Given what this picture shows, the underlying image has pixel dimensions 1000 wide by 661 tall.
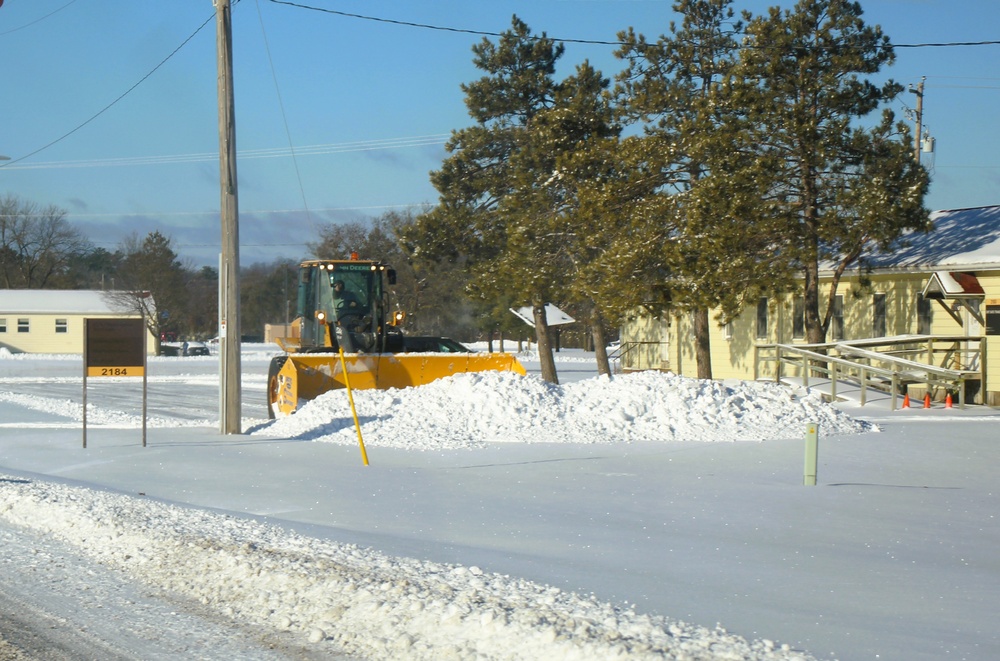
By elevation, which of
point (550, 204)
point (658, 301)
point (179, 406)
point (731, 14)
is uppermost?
point (731, 14)

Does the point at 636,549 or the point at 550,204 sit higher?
the point at 550,204

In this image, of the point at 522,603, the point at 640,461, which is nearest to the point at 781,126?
the point at 640,461

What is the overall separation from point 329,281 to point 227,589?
1616 centimetres

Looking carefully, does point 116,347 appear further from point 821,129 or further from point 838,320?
point 838,320

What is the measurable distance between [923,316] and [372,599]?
25.1 meters

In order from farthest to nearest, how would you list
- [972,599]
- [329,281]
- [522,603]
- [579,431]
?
[329,281], [579,431], [972,599], [522,603]

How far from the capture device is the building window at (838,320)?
3122cm

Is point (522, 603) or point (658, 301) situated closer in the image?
point (522, 603)

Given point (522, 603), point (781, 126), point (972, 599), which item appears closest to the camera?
point (522, 603)

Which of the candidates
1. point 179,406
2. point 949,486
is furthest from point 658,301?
point 949,486

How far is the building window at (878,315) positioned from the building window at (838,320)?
128 cm

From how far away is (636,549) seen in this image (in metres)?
8.74

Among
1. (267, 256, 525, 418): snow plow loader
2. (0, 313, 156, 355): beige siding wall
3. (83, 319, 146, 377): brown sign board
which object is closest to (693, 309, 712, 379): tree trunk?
(267, 256, 525, 418): snow plow loader

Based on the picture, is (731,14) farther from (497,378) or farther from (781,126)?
(497,378)
